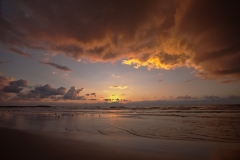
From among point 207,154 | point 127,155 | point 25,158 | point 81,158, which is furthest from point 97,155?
point 207,154

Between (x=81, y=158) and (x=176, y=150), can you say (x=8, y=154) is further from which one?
(x=176, y=150)

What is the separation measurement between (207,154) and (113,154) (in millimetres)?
6690

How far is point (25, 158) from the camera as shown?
820 centimetres

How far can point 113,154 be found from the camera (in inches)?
373

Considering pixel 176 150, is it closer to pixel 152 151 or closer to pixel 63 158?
pixel 152 151

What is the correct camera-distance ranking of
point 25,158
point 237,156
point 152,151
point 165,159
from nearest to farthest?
point 25,158 → point 165,159 → point 237,156 → point 152,151

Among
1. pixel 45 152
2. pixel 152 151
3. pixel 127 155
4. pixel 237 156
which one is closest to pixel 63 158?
pixel 45 152

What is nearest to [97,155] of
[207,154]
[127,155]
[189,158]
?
[127,155]

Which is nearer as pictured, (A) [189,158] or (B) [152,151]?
(A) [189,158]

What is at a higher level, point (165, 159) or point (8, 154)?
point (8, 154)

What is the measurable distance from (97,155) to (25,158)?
4120mm

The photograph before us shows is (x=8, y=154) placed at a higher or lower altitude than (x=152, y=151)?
higher

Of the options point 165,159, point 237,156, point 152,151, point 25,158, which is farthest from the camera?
point 152,151

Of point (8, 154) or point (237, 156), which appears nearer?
point (8, 154)
